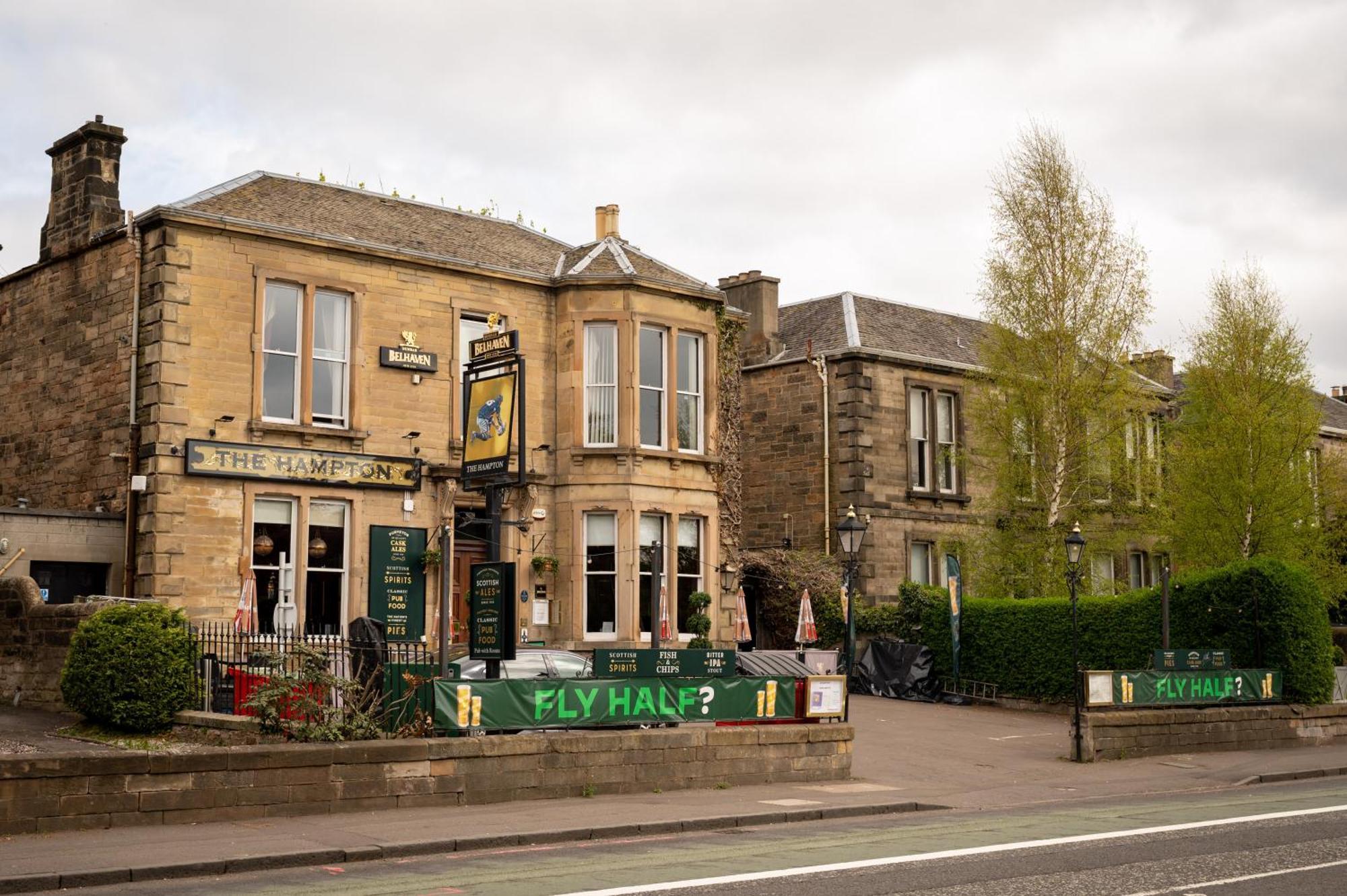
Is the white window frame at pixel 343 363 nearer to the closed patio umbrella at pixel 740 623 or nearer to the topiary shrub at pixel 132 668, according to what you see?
the topiary shrub at pixel 132 668

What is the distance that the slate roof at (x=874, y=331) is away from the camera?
3575 centimetres

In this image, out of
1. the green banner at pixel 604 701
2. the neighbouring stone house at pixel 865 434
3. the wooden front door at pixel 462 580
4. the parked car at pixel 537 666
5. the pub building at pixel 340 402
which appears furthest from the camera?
the neighbouring stone house at pixel 865 434

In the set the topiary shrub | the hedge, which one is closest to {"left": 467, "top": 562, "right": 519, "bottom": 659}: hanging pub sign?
the topiary shrub

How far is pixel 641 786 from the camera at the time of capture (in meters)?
17.5

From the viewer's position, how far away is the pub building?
78.2 ft

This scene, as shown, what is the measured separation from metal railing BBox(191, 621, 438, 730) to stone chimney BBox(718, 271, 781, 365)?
20147 mm

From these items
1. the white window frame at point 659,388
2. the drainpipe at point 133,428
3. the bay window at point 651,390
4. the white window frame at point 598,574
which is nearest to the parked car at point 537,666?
the drainpipe at point 133,428

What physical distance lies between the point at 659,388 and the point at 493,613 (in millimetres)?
11661

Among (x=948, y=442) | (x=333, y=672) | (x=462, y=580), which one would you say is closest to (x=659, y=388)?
(x=462, y=580)

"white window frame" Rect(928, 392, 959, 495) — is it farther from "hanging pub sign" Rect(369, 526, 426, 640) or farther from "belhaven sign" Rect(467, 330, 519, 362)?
"belhaven sign" Rect(467, 330, 519, 362)

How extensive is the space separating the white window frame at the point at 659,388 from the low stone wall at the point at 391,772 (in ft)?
33.0

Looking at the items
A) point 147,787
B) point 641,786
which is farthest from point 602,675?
point 147,787

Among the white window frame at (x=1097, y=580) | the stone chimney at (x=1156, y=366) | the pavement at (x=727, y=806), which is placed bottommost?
the pavement at (x=727, y=806)

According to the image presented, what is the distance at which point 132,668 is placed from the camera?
16766 millimetres
